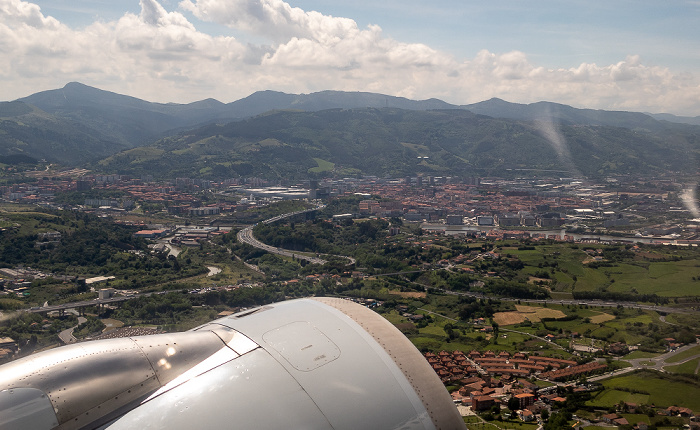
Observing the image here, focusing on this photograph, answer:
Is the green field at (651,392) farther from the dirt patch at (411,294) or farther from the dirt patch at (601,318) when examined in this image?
the dirt patch at (411,294)

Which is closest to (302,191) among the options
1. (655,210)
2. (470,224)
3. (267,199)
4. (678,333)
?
(267,199)

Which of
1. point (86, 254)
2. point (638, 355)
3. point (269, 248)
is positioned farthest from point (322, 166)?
point (638, 355)

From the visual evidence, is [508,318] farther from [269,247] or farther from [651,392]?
[269,247]

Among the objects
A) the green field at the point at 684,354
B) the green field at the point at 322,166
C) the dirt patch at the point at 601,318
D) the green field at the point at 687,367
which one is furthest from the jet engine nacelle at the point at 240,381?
the green field at the point at 322,166

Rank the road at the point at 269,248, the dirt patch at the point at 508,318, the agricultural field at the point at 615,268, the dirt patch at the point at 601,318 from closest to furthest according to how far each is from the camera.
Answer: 1. the dirt patch at the point at 601,318
2. the dirt patch at the point at 508,318
3. the agricultural field at the point at 615,268
4. the road at the point at 269,248

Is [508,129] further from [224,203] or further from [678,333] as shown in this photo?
[678,333]
